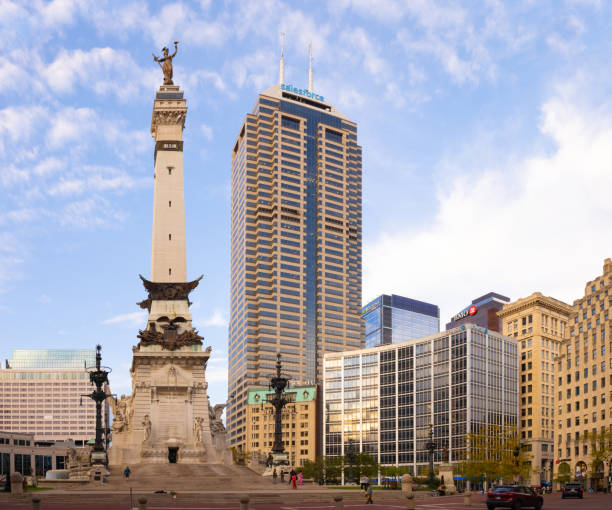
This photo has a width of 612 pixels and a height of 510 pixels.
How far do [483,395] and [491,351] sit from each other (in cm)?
917

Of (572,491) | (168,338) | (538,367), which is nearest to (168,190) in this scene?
(168,338)

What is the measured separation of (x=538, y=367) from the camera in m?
151

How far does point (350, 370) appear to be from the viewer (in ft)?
543

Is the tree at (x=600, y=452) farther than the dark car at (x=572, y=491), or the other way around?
the tree at (x=600, y=452)

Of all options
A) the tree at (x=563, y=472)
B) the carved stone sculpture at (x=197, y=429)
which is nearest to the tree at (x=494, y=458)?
the tree at (x=563, y=472)

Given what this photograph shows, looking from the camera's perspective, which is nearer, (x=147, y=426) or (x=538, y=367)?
(x=147, y=426)

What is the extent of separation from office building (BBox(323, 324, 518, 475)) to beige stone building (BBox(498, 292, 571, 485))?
8.53ft

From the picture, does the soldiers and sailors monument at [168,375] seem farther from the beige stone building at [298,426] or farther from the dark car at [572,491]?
the beige stone building at [298,426]

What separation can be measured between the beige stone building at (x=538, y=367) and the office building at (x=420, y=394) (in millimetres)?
2599

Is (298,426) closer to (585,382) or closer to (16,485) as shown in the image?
(585,382)

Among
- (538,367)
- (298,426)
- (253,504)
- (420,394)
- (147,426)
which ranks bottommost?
(298,426)

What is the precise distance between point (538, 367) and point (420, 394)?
23.5 m

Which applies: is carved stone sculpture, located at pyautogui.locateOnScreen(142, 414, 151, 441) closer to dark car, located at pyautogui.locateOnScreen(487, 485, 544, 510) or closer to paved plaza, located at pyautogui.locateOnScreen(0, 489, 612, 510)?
paved plaza, located at pyautogui.locateOnScreen(0, 489, 612, 510)

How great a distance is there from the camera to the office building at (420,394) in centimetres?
13800
